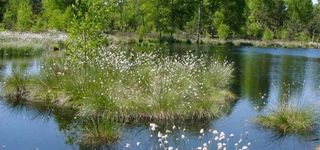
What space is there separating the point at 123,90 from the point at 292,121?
17.9 feet

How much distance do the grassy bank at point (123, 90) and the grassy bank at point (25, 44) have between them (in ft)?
56.7

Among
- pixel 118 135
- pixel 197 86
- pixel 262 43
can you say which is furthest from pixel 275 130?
pixel 262 43

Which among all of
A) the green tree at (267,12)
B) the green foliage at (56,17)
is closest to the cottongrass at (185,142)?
the green foliage at (56,17)

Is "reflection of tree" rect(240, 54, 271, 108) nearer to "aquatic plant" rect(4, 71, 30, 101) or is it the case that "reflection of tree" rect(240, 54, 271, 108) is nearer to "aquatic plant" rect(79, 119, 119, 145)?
"aquatic plant" rect(79, 119, 119, 145)

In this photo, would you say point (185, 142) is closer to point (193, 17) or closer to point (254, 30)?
point (193, 17)

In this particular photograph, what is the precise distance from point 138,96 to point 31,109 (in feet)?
12.5

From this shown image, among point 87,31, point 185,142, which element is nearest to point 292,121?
point 185,142

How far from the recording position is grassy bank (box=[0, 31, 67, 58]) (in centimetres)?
3488

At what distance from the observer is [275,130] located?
1388 centimetres

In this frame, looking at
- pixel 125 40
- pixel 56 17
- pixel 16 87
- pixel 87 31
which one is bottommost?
pixel 125 40

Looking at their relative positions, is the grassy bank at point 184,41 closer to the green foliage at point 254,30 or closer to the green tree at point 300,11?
the green foliage at point 254,30

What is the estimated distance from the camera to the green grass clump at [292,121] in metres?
13.7

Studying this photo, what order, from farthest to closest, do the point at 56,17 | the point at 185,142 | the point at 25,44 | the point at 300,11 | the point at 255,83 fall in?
the point at 300,11 < the point at 56,17 < the point at 25,44 < the point at 255,83 < the point at 185,142

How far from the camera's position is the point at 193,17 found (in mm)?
78625
